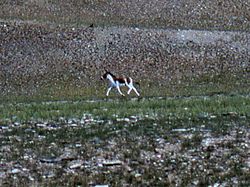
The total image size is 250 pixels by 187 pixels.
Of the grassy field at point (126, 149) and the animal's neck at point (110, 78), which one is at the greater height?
the animal's neck at point (110, 78)

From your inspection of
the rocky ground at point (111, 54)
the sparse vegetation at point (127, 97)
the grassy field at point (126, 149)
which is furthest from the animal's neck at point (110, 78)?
the grassy field at point (126, 149)

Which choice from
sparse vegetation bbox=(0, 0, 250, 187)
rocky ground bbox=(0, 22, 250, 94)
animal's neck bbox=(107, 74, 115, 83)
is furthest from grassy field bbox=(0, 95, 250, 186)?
rocky ground bbox=(0, 22, 250, 94)

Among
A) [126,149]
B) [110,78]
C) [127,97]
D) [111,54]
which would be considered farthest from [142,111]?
[111,54]

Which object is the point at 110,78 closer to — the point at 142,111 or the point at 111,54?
the point at 142,111

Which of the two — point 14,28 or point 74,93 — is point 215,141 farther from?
point 14,28

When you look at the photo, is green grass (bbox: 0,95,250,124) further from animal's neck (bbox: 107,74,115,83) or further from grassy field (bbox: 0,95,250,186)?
animal's neck (bbox: 107,74,115,83)

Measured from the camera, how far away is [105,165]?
15.0 meters

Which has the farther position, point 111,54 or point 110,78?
point 111,54

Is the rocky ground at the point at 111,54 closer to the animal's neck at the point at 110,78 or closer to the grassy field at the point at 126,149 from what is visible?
the animal's neck at the point at 110,78

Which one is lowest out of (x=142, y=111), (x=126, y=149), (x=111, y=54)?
(x=126, y=149)

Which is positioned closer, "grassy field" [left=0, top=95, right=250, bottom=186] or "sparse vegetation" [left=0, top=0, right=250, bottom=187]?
"grassy field" [left=0, top=95, right=250, bottom=186]

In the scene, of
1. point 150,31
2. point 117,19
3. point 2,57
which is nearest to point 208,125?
point 2,57

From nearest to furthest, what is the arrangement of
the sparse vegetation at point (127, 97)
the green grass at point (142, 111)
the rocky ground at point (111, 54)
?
the sparse vegetation at point (127, 97) → the green grass at point (142, 111) → the rocky ground at point (111, 54)

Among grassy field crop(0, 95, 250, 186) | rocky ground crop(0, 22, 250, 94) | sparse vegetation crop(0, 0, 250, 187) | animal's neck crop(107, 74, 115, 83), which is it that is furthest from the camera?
rocky ground crop(0, 22, 250, 94)
